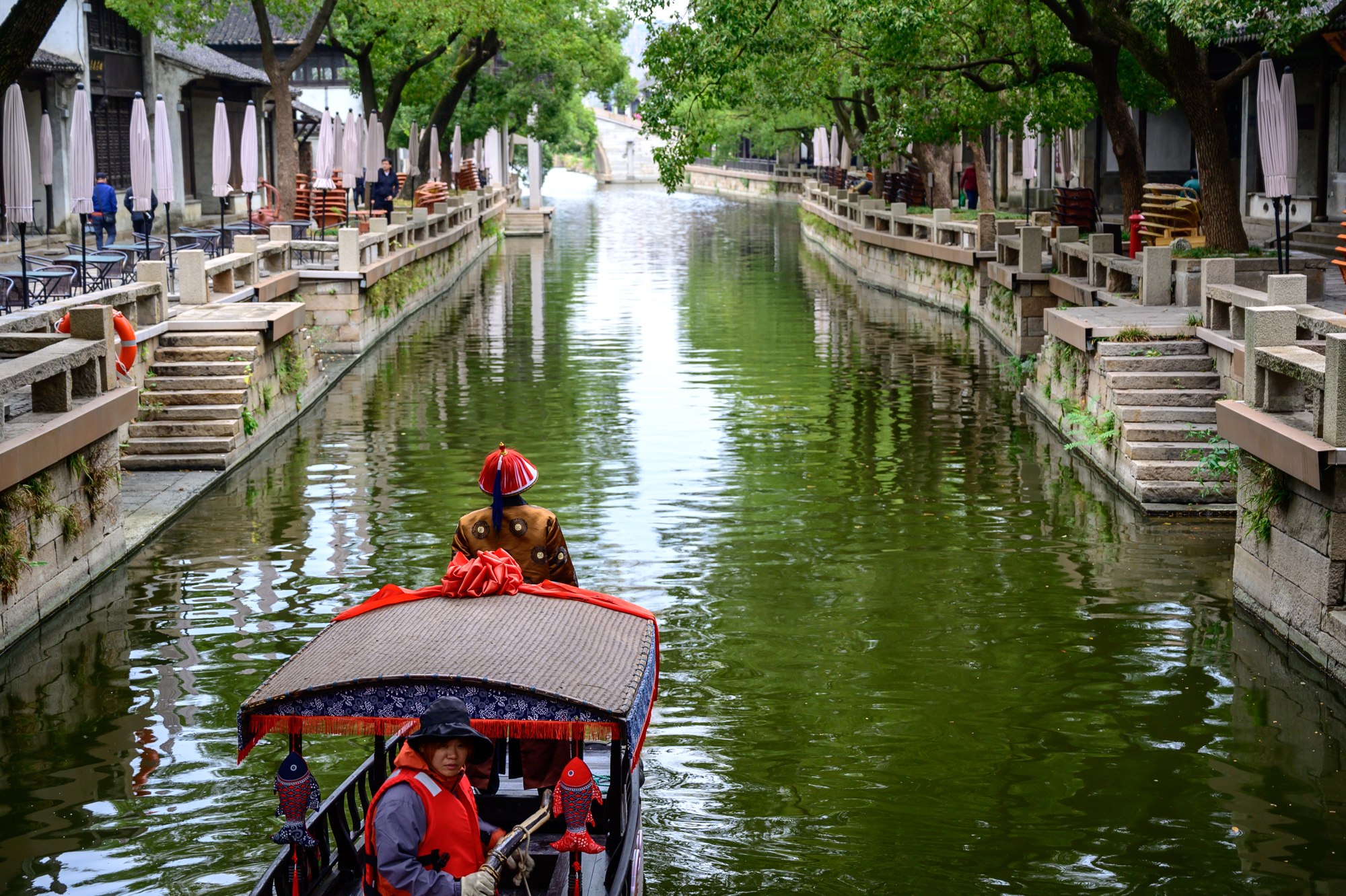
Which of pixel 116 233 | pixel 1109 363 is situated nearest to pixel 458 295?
pixel 116 233

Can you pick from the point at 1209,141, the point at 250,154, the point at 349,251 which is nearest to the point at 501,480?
the point at 1209,141

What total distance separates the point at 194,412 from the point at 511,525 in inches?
413

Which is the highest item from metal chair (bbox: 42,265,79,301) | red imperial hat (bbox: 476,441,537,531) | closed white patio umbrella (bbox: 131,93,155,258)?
closed white patio umbrella (bbox: 131,93,155,258)

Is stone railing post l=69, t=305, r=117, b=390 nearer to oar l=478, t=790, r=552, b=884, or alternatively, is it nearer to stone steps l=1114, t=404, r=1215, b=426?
oar l=478, t=790, r=552, b=884

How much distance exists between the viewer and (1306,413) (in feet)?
38.5

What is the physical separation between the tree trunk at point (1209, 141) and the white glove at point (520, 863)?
51.2 feet

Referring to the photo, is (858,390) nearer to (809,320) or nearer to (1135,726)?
(809,320)

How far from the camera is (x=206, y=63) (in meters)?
41.3

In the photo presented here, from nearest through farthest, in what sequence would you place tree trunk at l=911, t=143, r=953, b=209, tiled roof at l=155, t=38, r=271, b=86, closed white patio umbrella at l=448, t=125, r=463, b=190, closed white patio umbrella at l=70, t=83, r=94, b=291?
closed white patio umbrella at l=70, t=83, r=94, b=291
tree trunk at l=911, t=143, r=953, b=209
tiled roof at l=155, t=38, r=271, b=86
closed white patio umbrella at l=448, t=125, r=463, b=190

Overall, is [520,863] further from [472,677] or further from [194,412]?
[194,412]

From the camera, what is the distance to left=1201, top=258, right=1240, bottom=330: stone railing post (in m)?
15.9

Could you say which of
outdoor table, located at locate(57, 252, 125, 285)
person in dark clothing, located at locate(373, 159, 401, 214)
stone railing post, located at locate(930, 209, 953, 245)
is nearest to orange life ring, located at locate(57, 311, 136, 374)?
outdoor table, located at locate(57, 252, 125, 285)

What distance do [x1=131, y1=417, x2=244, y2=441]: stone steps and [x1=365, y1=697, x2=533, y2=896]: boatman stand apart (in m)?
12.2

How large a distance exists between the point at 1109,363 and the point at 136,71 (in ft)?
94.4
